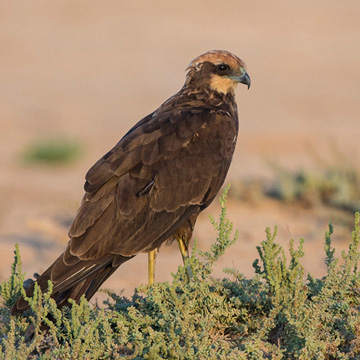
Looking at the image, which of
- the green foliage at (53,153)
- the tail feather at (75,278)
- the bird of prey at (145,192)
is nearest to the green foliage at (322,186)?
the bird of prey at (145,192)

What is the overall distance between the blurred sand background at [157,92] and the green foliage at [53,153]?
161 millimetres

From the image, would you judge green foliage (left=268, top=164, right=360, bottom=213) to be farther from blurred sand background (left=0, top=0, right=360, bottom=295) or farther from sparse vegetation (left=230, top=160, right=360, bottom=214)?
blurred sand background (left=0, top=0, right=360, bottom=295)

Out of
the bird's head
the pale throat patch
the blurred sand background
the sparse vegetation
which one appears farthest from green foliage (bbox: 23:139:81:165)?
the pale throat patch

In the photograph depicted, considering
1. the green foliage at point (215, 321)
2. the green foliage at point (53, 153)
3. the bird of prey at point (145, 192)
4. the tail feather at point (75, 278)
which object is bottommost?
the green foliage at point (215, 321)

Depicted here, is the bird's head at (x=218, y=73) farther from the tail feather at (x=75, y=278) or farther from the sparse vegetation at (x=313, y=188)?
the sparse vegetation at (x=313, y=188)

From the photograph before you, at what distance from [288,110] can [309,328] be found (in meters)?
10.7

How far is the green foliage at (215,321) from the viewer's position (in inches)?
157

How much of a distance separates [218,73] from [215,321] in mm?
2270

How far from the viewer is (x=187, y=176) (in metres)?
5.34

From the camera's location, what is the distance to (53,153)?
1221cm

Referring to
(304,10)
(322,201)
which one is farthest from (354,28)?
(322,201)

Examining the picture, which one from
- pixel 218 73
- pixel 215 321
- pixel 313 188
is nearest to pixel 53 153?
pixel 313 188

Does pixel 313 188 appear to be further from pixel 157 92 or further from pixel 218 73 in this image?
pixel 157 92

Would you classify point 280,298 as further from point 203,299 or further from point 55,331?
point 55,331
